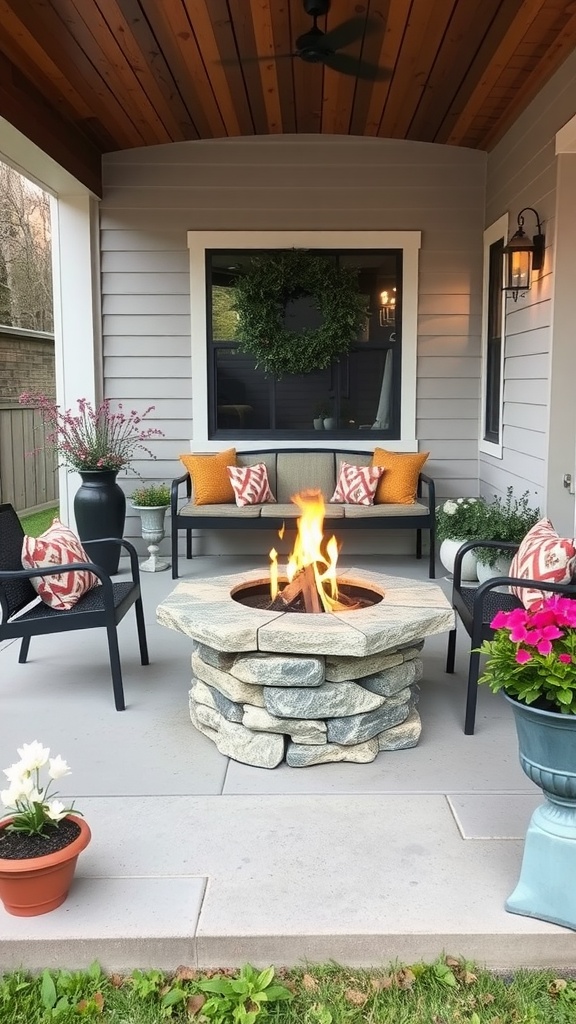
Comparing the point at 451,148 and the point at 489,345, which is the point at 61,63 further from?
→ the point at 489,345

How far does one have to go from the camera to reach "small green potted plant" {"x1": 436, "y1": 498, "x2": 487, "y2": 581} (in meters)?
5.46

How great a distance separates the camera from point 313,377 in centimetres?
668

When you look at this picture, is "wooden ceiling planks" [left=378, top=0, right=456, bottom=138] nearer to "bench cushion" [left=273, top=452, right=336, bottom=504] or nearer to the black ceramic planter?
"bench cushion" [left=273, top=452, right=336, bottom=504]

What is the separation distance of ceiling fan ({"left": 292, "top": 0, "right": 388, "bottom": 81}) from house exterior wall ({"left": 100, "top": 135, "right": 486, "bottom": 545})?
1.91m

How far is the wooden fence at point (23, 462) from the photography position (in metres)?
8.21

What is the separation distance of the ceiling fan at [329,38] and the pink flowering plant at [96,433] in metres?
2.84

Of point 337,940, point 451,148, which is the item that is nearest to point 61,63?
point 451,148

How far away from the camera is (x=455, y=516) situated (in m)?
5.61

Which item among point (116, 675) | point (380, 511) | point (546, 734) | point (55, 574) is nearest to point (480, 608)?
point (546, 734)

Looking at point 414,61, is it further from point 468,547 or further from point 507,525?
point 468,547

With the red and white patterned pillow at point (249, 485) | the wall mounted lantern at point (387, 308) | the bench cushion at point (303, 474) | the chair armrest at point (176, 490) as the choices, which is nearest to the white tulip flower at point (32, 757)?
the chair armrest at point (176, 490)

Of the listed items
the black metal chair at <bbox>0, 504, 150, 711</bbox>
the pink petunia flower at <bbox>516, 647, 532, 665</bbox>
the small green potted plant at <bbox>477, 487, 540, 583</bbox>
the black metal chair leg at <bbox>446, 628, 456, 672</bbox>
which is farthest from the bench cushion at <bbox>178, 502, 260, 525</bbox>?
the pink petunia flower at <bbox>516, 647, 532, 665</bbox>

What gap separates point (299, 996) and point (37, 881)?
0.65 metres

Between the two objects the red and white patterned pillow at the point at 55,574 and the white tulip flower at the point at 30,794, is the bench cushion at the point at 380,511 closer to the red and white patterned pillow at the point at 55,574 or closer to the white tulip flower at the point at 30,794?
the red and white patterned pillow at the point at 55,574
